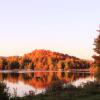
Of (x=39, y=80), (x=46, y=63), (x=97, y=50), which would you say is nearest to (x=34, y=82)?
(x=39, y=80)

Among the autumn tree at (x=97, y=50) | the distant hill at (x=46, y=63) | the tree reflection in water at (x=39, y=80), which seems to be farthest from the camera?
the distant hill at (x=46, y=63)

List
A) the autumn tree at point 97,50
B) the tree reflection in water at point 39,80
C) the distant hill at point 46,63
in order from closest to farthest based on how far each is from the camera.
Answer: the autumn tree at point 97,50 → the tree reflection in water at point 39,80 → the distant hill at point 46,63

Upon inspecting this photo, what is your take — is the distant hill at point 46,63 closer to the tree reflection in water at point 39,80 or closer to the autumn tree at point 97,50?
the tree reflection in water at point 39,80

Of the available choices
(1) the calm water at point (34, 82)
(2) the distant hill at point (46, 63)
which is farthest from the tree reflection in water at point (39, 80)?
(2) the distant hill at point (46, 63)

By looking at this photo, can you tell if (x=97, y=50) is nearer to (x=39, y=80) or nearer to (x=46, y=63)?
(x=39, y=80)

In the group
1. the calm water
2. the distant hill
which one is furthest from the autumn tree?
A: the distant hill

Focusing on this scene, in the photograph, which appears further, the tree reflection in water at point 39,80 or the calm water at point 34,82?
the tree reflection in water at point 39,80

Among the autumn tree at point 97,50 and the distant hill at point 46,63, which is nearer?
the autumn tree at point 97,50

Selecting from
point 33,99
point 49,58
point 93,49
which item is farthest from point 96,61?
point 49,58

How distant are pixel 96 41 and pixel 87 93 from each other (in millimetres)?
15561

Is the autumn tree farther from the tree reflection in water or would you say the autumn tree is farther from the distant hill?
the distant hill

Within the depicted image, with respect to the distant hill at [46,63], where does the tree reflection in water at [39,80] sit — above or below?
below

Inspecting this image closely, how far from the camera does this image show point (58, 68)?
6954 inches

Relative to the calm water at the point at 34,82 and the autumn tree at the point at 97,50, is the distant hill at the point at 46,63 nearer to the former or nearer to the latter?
the calm water at the point at 34,82
